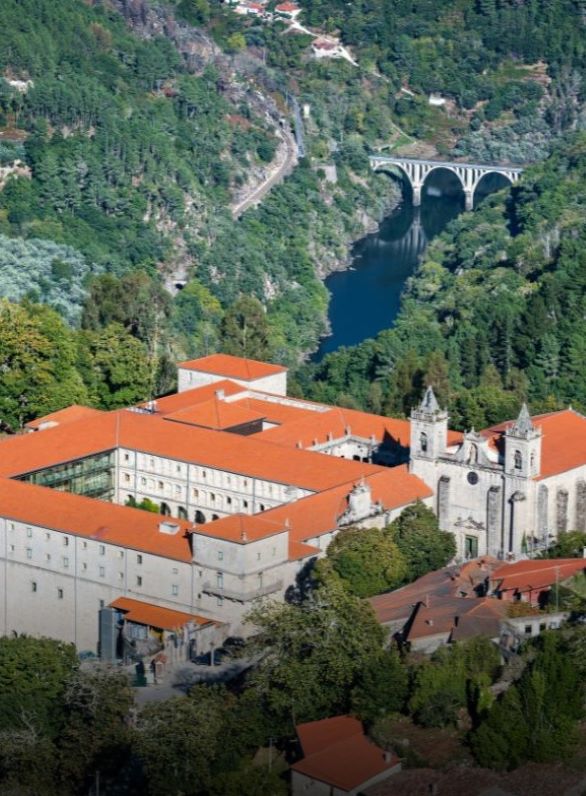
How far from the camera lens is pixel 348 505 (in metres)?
113

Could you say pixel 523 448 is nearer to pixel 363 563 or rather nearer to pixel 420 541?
pixel 420 541

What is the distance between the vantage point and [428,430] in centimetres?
11669

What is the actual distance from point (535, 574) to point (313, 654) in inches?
442

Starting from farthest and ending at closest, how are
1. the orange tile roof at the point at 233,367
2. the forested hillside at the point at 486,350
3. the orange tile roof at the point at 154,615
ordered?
the forested hillside at the point at 486,350
the orange tile roof at the point at 233,367
the orange tile roof at the point at 154,615

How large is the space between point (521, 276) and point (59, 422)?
63.5 m

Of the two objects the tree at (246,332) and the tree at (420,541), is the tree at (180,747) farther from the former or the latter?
the tree at (246,332)

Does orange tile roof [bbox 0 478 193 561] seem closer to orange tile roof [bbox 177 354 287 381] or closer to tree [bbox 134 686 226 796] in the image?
tree [bbox 134 686 226 796]

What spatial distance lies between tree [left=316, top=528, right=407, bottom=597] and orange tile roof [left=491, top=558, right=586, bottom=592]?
4073mm

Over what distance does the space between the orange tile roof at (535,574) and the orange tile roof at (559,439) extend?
6.50 metres

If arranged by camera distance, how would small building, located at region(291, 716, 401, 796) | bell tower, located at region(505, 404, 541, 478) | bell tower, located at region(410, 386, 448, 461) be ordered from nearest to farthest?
small building, located at region(291, 716, 401, 796), bell tower, located at region(505, 404, 541, 478), bell tower, located at region(410, 386, 448, 461)

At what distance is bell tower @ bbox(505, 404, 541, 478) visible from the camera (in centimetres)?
11356

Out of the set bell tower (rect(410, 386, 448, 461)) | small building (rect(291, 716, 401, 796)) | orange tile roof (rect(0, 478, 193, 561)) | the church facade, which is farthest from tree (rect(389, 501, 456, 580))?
small building (rect(291, 716, 401, 796))

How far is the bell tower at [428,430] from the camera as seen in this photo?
381 feet

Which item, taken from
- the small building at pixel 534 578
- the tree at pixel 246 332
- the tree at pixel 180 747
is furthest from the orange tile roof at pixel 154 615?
the tree at pixel 246 332
